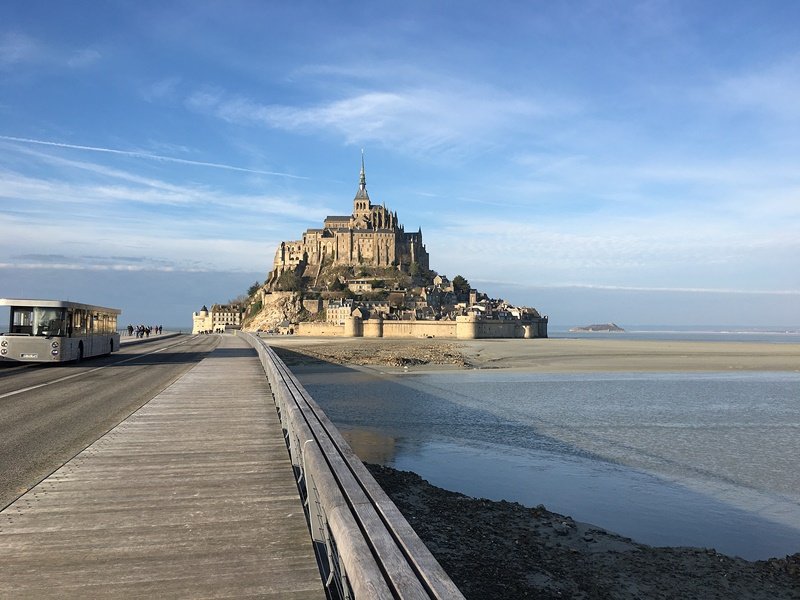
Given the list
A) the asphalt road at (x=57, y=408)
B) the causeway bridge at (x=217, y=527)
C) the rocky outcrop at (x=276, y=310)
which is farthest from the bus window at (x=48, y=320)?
the rocky outcrop at (x=276, y=310)

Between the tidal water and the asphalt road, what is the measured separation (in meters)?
5.58

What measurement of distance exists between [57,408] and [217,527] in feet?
30.3

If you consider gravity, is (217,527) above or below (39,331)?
below

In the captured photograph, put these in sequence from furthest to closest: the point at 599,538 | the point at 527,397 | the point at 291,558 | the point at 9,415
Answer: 1. the point at 527,397
2. the point at 9,415
3. the point at 599,538
4. the point at 291,558

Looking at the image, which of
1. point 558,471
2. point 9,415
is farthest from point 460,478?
point 9,415

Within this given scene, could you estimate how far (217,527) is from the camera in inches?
198

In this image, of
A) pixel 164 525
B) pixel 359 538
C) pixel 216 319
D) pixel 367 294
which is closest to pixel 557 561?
pixel 164 525

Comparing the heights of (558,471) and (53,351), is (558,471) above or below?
below

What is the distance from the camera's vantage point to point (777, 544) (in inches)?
364

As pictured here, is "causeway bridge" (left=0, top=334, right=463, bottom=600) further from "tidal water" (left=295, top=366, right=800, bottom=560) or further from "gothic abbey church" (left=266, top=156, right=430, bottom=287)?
"gothic abbey church" (left=266, top=156, right=430, bottom=287)

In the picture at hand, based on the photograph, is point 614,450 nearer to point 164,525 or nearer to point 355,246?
point 164,525

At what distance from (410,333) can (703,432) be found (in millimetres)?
96032

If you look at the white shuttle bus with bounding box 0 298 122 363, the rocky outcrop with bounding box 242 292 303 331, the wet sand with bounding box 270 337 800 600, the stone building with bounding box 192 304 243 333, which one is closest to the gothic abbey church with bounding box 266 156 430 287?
the rocky outcrop with bounding box 242 292 303 331

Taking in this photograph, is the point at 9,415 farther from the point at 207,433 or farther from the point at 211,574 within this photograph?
the point at 211,574
